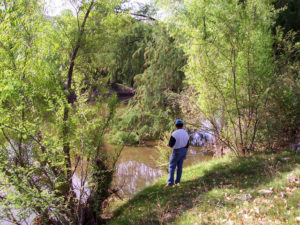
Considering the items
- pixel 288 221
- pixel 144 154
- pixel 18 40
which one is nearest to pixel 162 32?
pixel 144 154

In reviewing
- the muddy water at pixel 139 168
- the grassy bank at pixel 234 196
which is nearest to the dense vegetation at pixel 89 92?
the grassy bank at pixel 234 196

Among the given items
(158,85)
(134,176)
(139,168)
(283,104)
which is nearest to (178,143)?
(283,104)

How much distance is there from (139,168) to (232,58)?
29.0 feet

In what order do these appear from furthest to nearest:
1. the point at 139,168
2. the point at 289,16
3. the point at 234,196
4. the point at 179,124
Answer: the point at 139,168, the point at 289,16, the point at 179,124, the point at 234,196

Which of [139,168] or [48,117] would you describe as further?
[139,168]

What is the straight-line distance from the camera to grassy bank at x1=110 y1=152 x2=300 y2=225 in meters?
4.29

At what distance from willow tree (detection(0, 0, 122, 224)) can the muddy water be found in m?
4.37

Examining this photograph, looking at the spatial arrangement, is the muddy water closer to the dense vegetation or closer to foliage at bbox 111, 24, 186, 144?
foliage at bbox 111, 24, 186, 144

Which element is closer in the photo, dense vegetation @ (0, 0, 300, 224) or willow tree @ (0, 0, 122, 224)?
willow tree @ (0, 0, 122, 224)

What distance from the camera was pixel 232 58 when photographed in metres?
7.84

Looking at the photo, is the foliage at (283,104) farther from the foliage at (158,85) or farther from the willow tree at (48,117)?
the foliage at (158,85)

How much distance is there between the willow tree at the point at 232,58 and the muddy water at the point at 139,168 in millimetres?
2954

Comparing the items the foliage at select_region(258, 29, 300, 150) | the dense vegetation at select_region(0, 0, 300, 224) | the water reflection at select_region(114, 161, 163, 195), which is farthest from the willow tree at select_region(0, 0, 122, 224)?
the foliage at select_region(258, 29, 300, 150)

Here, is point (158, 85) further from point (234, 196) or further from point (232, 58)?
point (234, 196)
